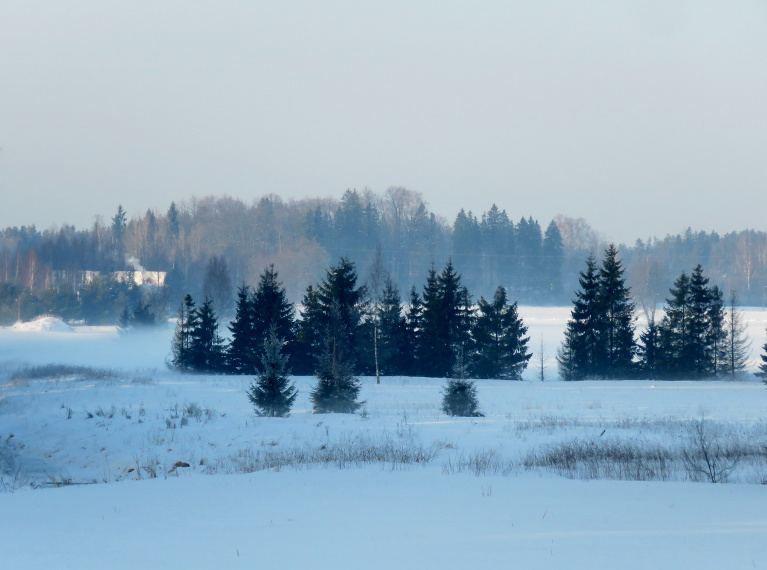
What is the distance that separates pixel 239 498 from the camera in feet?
28.1

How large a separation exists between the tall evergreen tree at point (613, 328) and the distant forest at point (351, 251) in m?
43.5

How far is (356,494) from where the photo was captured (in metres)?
8.68

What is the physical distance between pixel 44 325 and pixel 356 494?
7192 cm

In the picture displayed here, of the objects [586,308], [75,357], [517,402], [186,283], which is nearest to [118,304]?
[186,283]

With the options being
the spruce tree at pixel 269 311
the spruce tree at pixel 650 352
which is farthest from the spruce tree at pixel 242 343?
the spruce tree at pixel 650 352

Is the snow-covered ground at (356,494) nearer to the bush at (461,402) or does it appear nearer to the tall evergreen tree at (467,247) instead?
the bush at (461,402)

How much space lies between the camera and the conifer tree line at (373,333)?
42.2 meters

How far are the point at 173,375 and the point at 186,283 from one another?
60.1 metres

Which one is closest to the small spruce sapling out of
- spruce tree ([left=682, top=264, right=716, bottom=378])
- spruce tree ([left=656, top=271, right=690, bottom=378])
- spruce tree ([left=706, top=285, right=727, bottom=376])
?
spruce tree ([left=656, top=271, right=690, bottom=378])

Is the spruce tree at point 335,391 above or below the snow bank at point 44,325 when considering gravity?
below

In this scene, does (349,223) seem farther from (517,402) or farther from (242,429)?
(242,429)

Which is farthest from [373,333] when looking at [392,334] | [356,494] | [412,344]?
[356,494]

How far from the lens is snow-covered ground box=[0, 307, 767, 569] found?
606 cm

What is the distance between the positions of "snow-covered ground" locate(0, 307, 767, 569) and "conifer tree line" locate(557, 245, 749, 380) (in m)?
22.1
